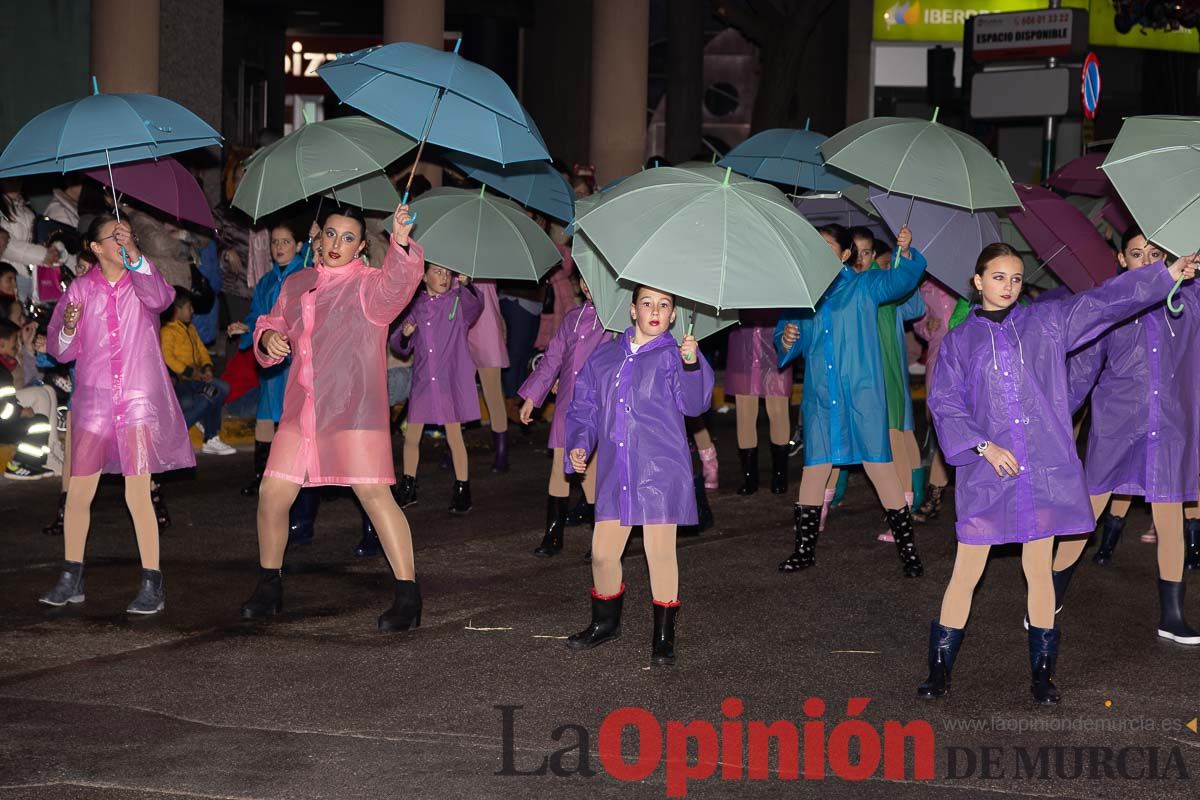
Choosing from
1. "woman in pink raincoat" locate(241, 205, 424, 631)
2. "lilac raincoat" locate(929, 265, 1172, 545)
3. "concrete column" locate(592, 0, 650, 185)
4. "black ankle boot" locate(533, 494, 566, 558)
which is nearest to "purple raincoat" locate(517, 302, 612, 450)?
"black ankle boot" locate(533, 494, 566, 558)

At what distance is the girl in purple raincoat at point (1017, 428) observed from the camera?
636 cm

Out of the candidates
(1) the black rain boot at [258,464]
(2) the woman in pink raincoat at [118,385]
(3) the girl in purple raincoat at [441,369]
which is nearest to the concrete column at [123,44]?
(1) the black rain boot at [258,464]

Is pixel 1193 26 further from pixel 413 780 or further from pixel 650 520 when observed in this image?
pixel 413 780

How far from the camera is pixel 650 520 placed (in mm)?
6875

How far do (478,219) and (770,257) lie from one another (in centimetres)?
350

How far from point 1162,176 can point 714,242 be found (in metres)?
1.81

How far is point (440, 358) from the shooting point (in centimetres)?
1033

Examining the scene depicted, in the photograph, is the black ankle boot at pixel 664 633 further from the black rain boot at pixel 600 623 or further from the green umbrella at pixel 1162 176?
the green umbrella at pixel 1162 176

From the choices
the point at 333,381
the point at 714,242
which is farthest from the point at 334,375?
the point at 714,242

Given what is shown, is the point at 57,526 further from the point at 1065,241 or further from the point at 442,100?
the point at 1065,241

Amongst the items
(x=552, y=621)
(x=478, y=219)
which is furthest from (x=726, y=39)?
(x=552, y=621)

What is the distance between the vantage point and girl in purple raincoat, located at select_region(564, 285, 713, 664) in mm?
6891

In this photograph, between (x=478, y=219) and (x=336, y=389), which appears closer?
(x=336, y=389)

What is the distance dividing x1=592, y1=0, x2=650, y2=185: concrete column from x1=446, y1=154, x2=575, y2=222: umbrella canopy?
898cm
